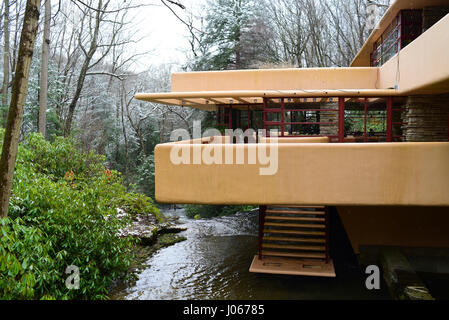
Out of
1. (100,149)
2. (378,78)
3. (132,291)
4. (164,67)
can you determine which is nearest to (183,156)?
(132,291)

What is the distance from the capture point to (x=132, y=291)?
998 cm

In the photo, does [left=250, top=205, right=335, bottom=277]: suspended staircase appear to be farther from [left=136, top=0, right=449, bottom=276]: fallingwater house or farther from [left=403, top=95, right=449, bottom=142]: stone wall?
[left=403, top=95, right=449, bottom=142]: stone wall

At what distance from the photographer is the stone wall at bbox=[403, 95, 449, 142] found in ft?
31.0

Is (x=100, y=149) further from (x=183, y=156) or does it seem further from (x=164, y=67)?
(x=183, y=156)

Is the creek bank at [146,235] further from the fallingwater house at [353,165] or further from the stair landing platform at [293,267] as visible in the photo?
the fallingwater house at [353,165]

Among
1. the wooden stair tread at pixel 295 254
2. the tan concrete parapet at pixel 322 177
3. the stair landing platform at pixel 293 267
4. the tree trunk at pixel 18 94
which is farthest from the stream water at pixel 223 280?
the tree trunk at pixel 18 94

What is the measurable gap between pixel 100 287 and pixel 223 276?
12.8 ft

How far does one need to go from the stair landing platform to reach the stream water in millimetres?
592

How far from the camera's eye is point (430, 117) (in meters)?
9.59

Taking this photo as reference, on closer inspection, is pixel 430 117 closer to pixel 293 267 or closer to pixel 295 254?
pixel 295 254

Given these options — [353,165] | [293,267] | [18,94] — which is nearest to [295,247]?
[293,267]

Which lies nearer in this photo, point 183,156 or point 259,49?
point 183,156

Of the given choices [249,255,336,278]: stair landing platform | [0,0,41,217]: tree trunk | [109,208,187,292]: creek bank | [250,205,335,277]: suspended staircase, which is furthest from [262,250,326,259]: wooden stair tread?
[0,0,41,217]: tree trunk

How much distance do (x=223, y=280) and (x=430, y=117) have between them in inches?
266
